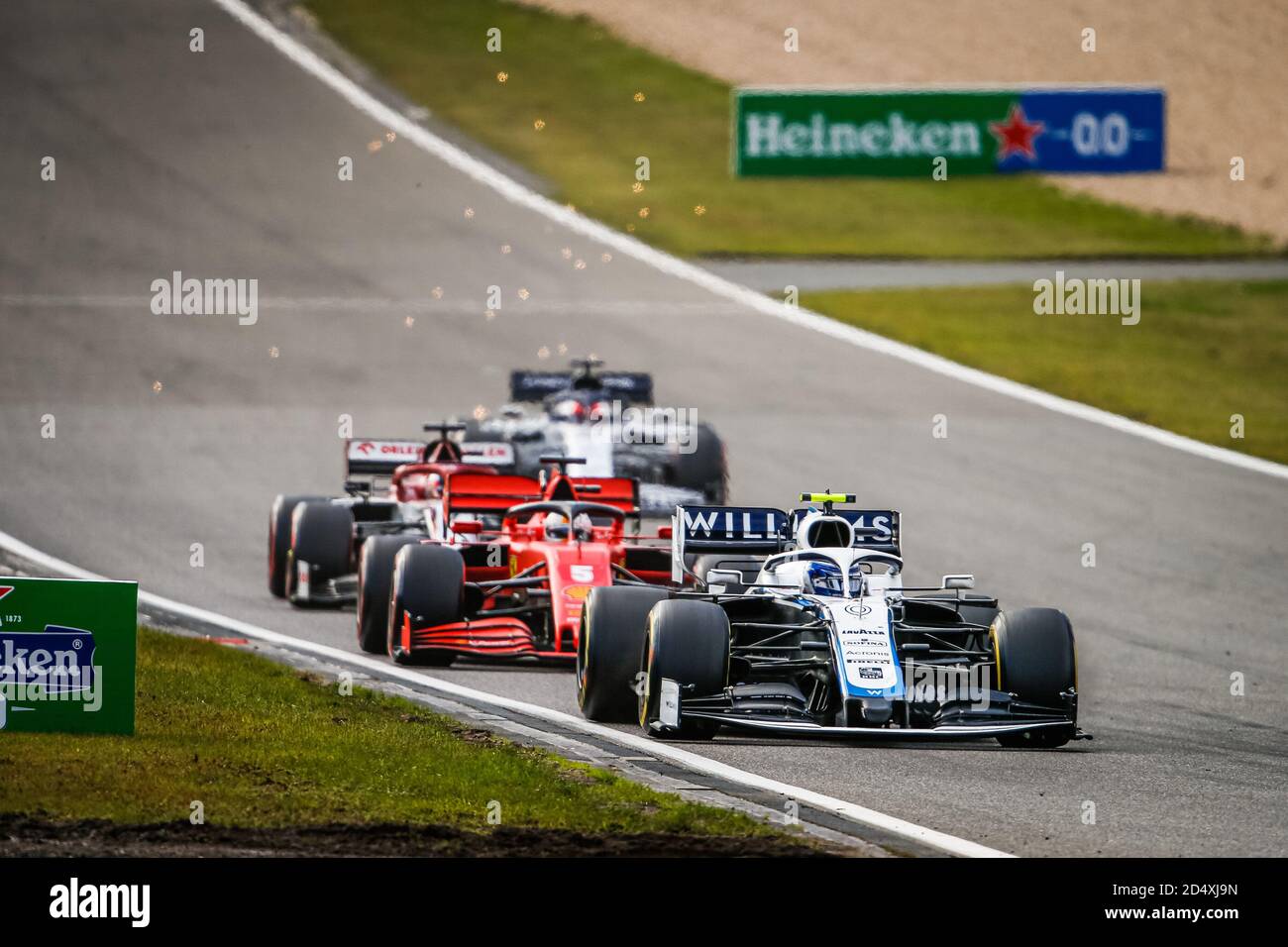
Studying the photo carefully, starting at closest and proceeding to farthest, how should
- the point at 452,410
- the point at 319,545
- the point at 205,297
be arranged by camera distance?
the point at 319,545 → the point at 452,410 → the point at 205,297

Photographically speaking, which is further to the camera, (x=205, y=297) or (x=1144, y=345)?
(x=205, y=297)

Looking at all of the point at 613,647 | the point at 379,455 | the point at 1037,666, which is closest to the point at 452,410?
the point at 379,455

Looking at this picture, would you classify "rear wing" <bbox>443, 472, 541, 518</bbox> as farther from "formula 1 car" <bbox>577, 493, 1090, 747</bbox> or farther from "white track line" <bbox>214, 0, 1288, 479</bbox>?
"white track line" <bbox>214, 0, 1288, 479</bbox>

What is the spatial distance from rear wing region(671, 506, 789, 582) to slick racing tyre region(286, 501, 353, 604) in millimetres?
5435

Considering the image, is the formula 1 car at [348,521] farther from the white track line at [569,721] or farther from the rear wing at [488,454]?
the white track line at [569,721]

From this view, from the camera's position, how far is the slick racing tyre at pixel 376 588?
17141 mm

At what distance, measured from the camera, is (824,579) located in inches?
559

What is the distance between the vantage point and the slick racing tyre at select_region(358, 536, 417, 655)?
56.2 feet

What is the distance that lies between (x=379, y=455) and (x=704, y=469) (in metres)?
3.84

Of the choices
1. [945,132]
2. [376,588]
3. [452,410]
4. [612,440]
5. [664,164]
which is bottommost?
[376,588]
